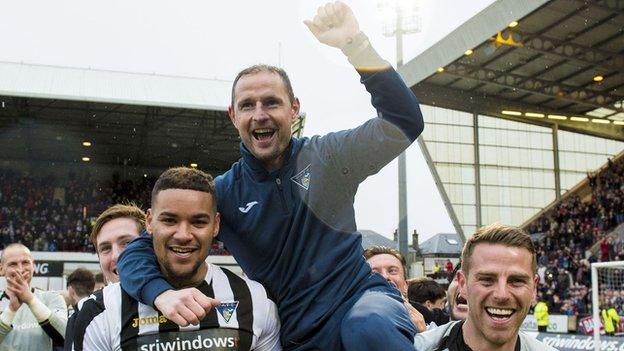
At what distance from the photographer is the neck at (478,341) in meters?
3.22

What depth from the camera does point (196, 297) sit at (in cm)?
268

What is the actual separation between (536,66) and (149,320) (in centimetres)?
2627

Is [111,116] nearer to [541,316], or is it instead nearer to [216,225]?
[541,316]

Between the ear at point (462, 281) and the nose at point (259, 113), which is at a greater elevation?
the nose at point (259, 113)

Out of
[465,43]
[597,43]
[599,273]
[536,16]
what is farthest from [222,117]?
[599,273]

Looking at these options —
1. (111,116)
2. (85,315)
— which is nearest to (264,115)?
(85,315)

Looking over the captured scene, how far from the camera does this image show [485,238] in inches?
133

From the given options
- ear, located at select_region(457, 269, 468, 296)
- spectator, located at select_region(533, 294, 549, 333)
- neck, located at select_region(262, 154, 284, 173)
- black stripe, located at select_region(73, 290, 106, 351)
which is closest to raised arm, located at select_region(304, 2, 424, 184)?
neck, located at select_region(262, 154, 284, 173)

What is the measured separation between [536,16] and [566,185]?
1251 centimetres

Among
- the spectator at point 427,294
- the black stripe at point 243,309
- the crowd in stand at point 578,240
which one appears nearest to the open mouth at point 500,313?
the black stripe at point 243,309

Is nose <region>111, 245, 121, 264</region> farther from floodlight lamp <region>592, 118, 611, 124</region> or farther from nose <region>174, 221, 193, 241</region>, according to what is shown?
floodlight lamp <region>592, 118, 611, 124</region>

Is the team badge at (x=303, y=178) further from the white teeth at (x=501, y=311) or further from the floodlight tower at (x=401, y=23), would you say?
the floodlight tower at (x=401, y=23)

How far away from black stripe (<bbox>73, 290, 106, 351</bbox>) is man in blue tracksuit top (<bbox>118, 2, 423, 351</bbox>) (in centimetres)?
13

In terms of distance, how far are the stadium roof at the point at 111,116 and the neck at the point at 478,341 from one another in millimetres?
21134
